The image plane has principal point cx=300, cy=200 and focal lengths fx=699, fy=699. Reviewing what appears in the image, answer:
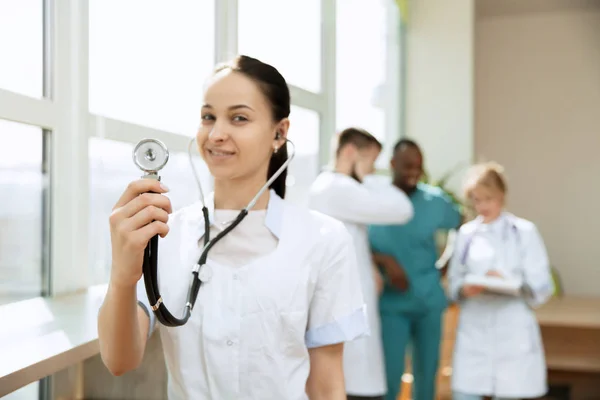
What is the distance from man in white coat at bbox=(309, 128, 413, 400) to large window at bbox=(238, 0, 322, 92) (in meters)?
0.40

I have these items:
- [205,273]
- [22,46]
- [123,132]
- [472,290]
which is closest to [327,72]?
[472,290]

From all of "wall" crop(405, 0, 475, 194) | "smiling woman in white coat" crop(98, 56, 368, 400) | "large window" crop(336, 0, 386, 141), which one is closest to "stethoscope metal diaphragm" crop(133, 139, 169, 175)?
"smiling woman in white coat" crop(98, 56, 368, 400)

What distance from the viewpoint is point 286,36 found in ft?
9.42

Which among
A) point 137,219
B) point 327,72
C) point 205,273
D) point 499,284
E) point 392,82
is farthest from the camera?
point 392,82

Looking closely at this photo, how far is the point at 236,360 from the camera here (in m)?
1.08

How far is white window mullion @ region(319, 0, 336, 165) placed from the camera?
3307 mm

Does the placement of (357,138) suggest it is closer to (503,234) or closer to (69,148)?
(503,234)

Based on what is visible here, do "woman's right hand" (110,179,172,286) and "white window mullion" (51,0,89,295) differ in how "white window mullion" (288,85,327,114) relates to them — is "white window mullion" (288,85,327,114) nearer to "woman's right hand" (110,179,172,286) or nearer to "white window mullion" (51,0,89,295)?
"white window mullion" (51,0,89,295)

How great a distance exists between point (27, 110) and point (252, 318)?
76 centimetres

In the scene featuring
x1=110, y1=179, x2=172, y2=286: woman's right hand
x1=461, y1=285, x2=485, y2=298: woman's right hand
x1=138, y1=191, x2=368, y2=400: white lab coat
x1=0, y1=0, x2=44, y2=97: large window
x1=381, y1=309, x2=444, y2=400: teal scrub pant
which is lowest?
x1=381, y1=309, x2=444, y2=400: teal scrub pant

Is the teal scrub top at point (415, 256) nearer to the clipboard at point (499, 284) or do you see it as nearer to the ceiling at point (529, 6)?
the clipboard at point (499, 284)

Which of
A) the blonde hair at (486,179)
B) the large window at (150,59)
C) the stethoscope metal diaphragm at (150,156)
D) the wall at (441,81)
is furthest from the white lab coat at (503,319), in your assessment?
the wall at (441,81)

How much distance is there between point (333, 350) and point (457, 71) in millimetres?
4248

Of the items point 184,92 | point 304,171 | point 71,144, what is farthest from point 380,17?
point 71,144
